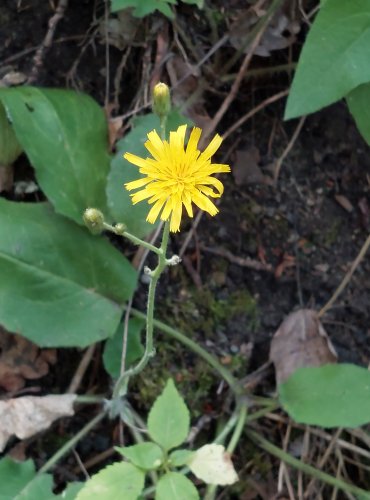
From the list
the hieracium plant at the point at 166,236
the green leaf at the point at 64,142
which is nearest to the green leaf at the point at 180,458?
the hieracium plant at the point at 166,236

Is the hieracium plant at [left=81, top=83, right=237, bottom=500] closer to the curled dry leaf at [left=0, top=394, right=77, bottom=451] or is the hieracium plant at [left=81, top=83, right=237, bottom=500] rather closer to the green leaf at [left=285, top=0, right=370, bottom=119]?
the curled dry leaf at [left=0, top=394, right=77, bottom=451]

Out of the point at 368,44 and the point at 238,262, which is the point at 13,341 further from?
the point at 368,44

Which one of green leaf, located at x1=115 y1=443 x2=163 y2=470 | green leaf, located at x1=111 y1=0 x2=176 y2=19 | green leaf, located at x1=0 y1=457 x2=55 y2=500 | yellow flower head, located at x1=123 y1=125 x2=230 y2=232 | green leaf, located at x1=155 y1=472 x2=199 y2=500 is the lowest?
green leaf, located at x1=0 y1=457 x2=55 y2=500

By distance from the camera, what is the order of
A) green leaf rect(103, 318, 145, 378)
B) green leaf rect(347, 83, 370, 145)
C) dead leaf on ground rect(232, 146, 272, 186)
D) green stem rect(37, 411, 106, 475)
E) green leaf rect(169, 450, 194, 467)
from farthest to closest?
dead leaf on ground rect(232, 146, 272, 186) → green leaf rect(103, 318, 145, 378) → green stem rect(37, 411, 106, 475) → green leaf rect(347, 83, 370, 145) → green leaf rect(169, 450, 194, 467)

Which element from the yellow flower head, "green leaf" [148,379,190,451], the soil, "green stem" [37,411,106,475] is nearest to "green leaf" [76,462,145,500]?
"green leaf" [148,379,190,451]

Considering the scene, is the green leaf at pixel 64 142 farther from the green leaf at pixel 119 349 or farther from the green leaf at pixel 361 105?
the green leaf at pixel 361 105

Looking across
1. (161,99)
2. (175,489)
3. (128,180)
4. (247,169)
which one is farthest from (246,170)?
(175,489)
